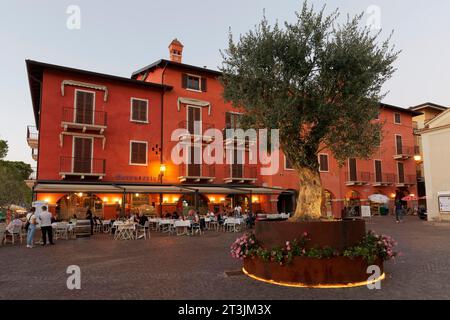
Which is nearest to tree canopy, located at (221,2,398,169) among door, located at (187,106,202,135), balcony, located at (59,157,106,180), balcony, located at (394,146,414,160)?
balcony, located at (59,157,106,180)

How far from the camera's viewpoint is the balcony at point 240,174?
915 inches

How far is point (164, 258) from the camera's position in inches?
359

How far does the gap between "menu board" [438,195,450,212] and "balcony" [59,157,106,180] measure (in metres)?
20.2

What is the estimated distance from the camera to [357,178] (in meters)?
29.1

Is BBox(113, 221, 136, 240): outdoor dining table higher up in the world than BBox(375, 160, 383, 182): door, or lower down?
lower down

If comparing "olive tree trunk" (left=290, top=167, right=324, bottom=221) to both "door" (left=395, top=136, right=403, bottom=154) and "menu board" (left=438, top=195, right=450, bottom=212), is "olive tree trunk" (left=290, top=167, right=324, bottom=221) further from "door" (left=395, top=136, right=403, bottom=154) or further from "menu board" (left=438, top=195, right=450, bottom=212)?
"door" (left=395, top=136, right=403, bottom=154)

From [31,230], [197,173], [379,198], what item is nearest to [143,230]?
[31,230]

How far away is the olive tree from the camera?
705 cm

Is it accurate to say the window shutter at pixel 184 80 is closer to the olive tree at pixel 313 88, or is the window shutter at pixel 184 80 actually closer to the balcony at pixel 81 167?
the balcony at pixel 81 167

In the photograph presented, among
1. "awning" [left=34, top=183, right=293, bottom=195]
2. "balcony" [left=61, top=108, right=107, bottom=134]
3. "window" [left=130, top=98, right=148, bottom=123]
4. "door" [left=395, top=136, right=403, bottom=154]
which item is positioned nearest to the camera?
"awning" [left=34, top=183, right=293, bottom=195]

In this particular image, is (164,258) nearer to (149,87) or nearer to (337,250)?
(337,250)

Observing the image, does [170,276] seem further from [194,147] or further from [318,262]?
[194,147]
